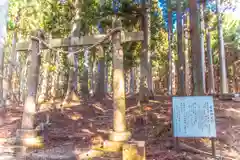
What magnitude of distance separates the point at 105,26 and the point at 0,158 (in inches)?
402

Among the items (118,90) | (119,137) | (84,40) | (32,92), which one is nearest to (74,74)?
(32,92)

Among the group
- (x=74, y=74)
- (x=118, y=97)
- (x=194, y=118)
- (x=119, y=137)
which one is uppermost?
(x=74, y=74)

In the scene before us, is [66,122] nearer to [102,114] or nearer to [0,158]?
[102,114]

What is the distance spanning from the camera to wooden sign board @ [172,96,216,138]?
4770 millimetres

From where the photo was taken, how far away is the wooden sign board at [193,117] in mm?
4770

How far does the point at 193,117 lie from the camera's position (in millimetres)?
4887

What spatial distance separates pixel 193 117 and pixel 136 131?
328cm

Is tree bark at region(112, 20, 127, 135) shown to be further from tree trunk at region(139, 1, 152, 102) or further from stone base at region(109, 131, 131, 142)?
tree trunk at region(139, 1, 152, 102)

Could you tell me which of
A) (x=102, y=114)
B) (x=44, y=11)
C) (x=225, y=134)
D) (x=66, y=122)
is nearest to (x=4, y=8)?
(x=44, y=11)

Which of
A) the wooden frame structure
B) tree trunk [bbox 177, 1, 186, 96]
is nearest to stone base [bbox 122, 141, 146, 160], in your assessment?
the wooden frame structure

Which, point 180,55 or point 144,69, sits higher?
point 180,55

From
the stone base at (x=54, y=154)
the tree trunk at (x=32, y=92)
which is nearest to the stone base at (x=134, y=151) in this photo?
the stone base at (x=54, y=154)

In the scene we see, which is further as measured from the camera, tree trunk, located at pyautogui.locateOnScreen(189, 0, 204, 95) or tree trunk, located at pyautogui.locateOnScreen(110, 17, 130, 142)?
tree trunk, located at pyautogui.locateOnScreen(189, 0, 204, 95)

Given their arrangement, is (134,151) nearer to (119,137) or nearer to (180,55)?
(119,137)
